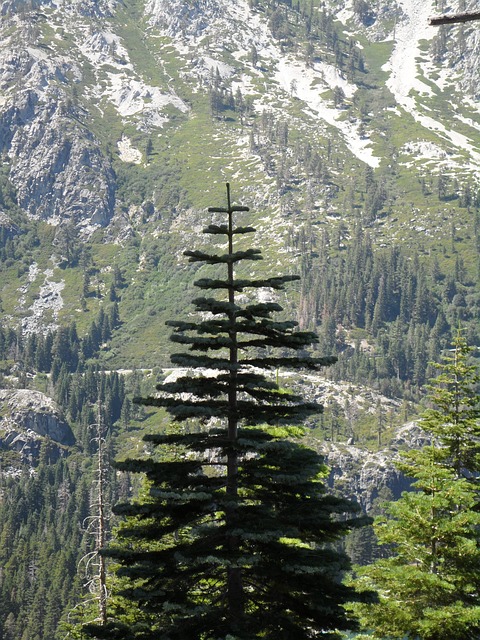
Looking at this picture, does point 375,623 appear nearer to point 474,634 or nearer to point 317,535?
point 474,634

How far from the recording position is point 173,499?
22.4 meters

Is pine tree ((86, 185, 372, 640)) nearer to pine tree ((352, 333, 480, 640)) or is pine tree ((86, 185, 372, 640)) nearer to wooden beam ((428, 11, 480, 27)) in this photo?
wooden beam ((428, 11, 480, 27))

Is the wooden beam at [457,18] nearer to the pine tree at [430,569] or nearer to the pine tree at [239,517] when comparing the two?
the pine tree at [239,517]

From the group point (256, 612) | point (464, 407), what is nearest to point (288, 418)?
point (256, 612)

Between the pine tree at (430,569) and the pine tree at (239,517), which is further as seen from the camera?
the pine tree at (430,569)

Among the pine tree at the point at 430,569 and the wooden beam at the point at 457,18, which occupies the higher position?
the wooden beam at the point at 457,18

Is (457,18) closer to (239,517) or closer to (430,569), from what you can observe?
(239,517)

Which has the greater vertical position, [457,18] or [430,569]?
[457,18]

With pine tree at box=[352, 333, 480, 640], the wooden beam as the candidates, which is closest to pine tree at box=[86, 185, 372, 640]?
the wooden beam

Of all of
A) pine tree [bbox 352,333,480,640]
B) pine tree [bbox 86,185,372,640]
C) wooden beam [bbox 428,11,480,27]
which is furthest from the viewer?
pine tree [bbox 352,333,480,640]

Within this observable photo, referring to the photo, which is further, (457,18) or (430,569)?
(430,569)

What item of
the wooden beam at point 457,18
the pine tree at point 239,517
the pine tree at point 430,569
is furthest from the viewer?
the pine tree at point 430,569

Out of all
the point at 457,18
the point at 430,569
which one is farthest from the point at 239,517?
the point at 457,18

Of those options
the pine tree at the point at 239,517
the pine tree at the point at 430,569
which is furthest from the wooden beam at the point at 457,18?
the pine tree at the point at 430,569
